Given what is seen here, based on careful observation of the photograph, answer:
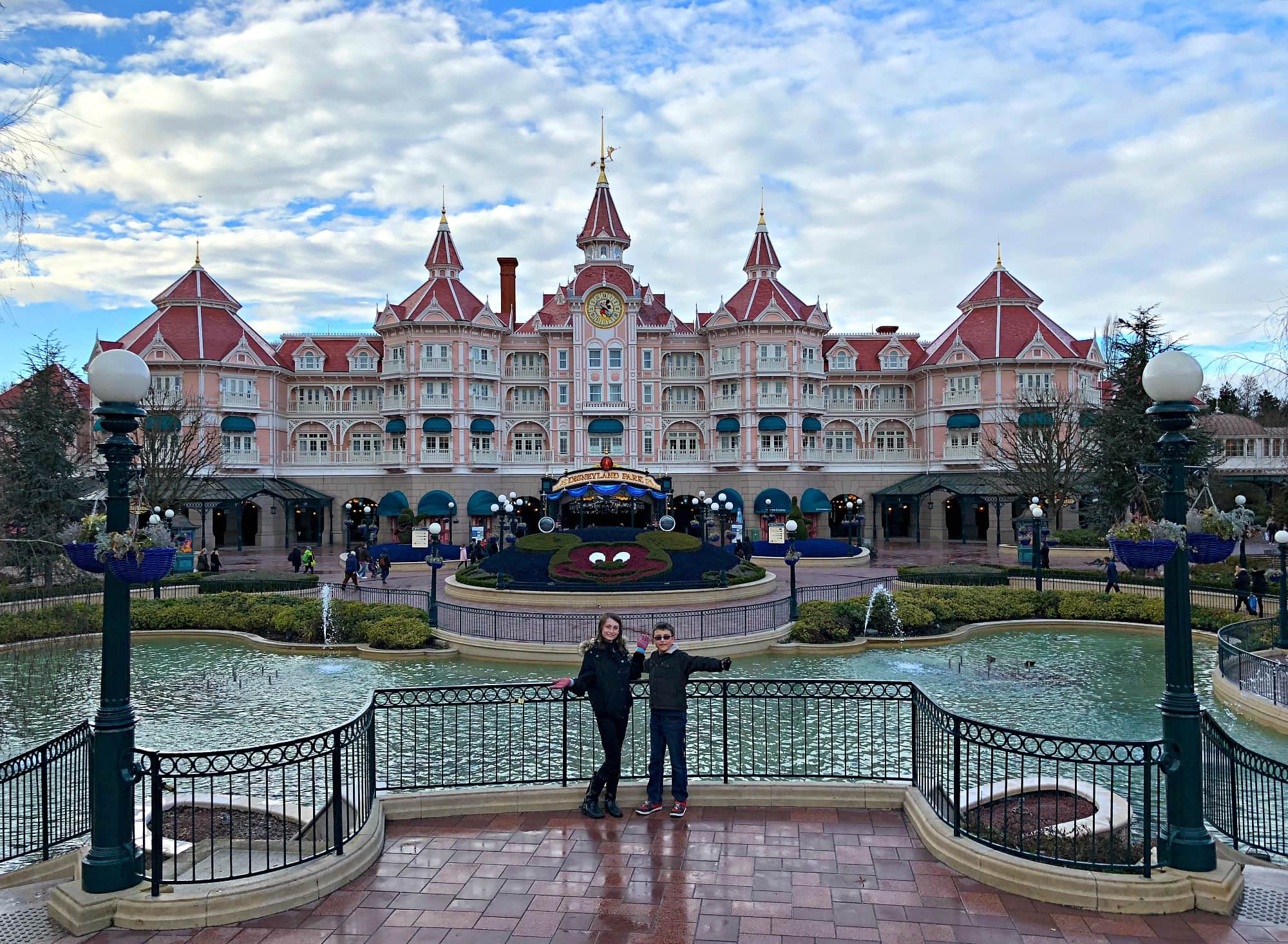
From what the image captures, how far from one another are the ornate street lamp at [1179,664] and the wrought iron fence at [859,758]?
0.21 metres

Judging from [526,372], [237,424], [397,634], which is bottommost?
[397,634]

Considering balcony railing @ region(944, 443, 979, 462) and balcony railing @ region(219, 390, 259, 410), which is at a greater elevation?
balcony railing @ region(219, 390, 259, 410)

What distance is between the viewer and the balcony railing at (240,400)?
48.5 metres

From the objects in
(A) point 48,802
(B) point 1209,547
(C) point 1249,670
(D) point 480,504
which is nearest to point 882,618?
(C) point 1249,670

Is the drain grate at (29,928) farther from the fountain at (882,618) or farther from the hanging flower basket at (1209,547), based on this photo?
the fountain at (882,618)

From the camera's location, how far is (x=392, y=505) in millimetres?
49062

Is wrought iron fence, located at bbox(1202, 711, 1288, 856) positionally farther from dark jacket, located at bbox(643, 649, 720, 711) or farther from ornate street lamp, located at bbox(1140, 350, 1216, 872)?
dark jacket, located at bbox(643, 649, 720, 711)

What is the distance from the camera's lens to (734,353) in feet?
171

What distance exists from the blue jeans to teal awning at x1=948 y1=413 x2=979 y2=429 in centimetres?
4656

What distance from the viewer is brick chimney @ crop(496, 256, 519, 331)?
184 feet

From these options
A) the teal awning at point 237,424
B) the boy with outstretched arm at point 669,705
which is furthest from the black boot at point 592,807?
the teal awning at point 237,424

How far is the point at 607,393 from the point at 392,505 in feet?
47.7

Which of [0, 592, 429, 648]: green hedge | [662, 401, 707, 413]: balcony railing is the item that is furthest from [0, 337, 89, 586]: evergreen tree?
[662, 401, 707, 413]: balcony railing

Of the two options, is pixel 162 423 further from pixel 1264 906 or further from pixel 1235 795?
pixel 1264 906
